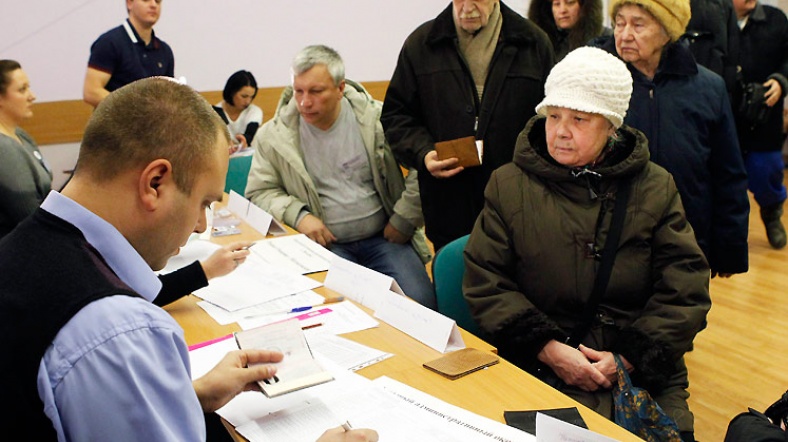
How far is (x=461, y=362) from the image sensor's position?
1.65 meters

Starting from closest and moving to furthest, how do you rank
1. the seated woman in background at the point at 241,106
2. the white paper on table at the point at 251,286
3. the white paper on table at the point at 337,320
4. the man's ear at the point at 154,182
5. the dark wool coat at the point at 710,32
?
the man's ear at the point at 154,182, the white paper on table at the point at 337,320, the white paper on table at the point at 251,286, the dark wool coat at the point at 710,32, the seated woman in background at the point at 241,106

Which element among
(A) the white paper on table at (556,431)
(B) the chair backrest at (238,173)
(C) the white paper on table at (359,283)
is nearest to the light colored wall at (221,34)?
(B) the chair backrest at (238,173)

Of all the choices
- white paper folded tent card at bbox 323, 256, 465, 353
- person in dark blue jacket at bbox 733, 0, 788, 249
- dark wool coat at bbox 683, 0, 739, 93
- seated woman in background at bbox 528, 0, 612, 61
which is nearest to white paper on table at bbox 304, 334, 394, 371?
white paper folded tent card at bbox 323, 256, 465, 353

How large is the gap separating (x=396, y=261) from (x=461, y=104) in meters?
0.69

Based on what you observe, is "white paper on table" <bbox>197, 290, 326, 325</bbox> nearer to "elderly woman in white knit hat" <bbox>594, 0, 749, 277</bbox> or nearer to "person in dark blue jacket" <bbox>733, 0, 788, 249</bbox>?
"elderly woman in white knit hat" <bbox>594, 0, 749, 277</bbox>

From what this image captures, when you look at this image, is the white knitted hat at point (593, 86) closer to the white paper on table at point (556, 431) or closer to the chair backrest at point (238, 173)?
the white paper on table at point (556, 431)

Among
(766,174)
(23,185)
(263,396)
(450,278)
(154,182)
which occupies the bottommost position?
(766,174)

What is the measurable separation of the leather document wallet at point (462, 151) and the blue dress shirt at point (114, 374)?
1.74 m

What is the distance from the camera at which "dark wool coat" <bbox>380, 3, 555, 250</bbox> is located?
281 centimetres

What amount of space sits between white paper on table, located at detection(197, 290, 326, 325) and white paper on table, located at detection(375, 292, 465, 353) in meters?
0.24

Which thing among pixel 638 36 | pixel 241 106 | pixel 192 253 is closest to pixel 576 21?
pixel 638 36

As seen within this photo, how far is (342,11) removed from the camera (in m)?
6.33

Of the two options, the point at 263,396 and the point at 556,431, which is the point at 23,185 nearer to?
the point at 263,396

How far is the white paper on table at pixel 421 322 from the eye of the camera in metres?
1.73
